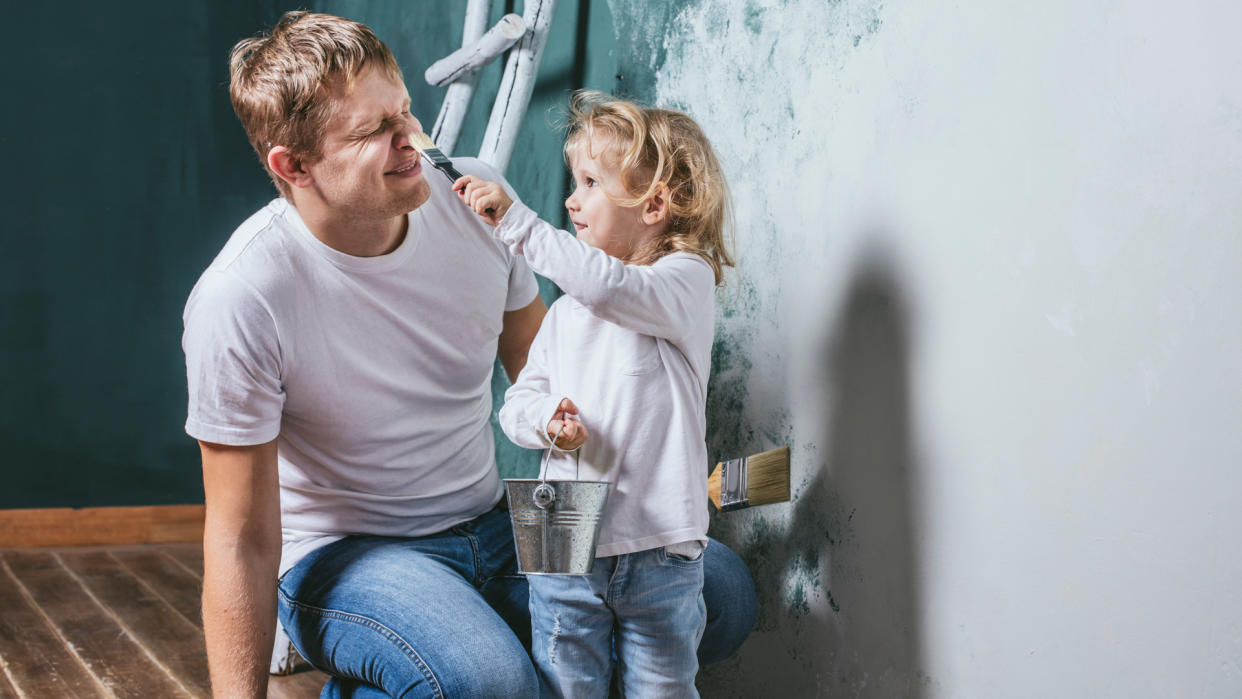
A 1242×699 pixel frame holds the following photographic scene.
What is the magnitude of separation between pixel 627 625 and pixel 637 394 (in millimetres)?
306

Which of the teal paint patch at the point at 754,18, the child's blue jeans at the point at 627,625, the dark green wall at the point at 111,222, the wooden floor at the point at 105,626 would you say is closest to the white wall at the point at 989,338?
the teal paint patch at the point at 754,18

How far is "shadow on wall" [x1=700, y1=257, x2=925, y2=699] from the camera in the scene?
1.25 metres

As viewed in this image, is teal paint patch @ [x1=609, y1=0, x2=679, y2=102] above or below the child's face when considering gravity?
above

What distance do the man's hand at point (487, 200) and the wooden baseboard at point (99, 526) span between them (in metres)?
2.58

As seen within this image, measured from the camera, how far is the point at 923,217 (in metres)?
1.20

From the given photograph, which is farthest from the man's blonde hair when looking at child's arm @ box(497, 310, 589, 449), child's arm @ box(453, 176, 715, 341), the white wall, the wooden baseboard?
the wooden baseboard

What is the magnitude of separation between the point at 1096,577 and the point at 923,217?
45 cm

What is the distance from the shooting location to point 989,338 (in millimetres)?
1103

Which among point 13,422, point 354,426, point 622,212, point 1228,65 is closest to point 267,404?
point 354,426

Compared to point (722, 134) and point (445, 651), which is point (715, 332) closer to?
point (722, 134)

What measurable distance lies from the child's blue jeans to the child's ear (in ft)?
1.47

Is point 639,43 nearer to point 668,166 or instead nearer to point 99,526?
point 668,166

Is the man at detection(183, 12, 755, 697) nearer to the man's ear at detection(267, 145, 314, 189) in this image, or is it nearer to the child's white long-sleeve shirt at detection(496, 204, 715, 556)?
the man's ear at detection(267, 145, 314, 189)

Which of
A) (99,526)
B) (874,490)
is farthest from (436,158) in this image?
(99,526)
